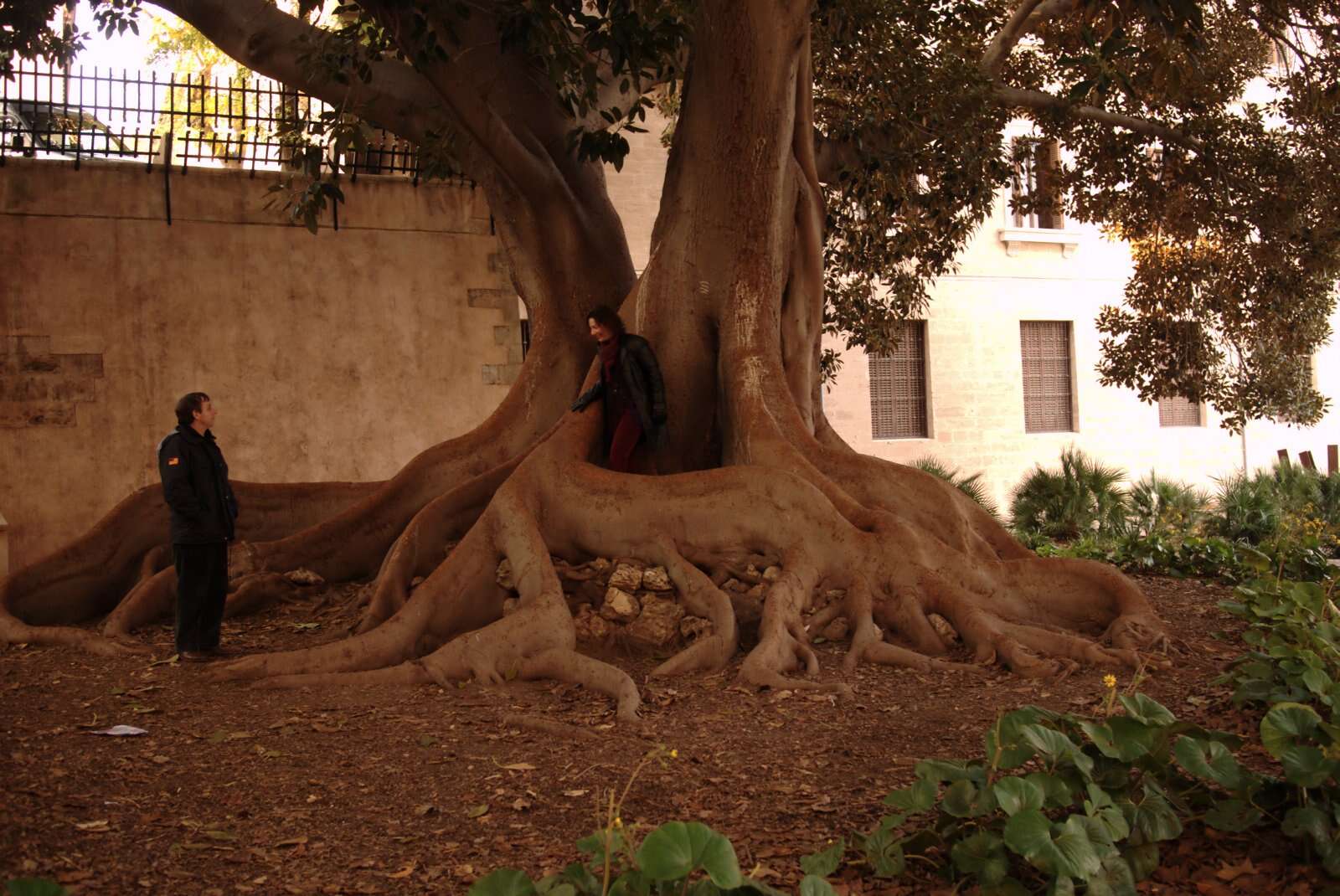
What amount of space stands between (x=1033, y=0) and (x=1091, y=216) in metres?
4.45

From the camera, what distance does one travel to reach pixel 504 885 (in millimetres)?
2992

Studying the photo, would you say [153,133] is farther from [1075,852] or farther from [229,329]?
[1075,852]

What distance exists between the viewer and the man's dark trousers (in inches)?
263

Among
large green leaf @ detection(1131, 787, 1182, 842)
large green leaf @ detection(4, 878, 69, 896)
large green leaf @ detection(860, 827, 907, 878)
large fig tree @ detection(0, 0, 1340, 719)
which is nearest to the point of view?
large green leaf @ detection(4, 878, 69, 896)

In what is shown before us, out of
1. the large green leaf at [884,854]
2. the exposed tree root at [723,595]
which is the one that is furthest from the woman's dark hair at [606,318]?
the large green leaf at [884,854]

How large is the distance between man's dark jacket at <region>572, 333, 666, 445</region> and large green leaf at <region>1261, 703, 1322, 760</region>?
14.4ft

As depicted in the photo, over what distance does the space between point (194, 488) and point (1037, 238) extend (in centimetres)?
1894

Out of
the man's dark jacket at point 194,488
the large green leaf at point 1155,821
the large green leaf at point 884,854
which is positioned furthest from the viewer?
the man's dark jacket at point 194,488

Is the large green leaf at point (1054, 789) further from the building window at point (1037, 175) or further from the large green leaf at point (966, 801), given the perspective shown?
the building window at point (1037, 175)

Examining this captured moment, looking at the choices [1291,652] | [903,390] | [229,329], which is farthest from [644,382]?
[903,390]

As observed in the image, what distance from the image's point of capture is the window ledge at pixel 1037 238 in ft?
73.6

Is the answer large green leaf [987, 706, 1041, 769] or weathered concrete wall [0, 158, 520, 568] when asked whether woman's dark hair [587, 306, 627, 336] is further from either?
weathered concrete wall [0, 158, 520, 568]

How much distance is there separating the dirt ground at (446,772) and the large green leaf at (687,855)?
568mm

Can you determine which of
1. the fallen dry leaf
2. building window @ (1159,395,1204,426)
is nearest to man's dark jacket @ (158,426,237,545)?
the fallen dry leaf
